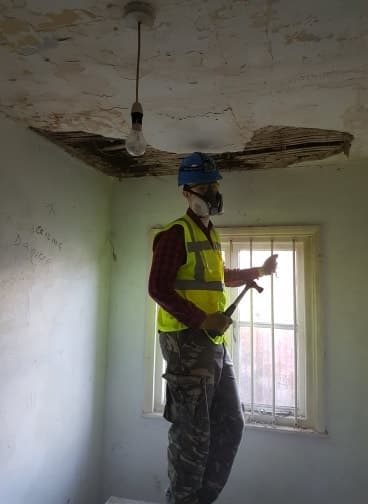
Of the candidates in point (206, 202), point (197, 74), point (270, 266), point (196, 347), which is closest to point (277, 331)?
point (270, 266)

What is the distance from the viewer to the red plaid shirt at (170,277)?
1298 mm

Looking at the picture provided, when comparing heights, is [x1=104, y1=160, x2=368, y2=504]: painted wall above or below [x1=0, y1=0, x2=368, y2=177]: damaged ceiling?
below

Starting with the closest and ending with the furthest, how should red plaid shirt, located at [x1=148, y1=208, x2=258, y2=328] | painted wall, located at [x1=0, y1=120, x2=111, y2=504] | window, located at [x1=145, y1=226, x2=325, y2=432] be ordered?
1. red plaid shirt, located at [x1=148, y1=208, x2=258, y2=328]
2. painted wall, located at [x1=0, y1=120, x2=111, y2=504]
3. window, located at [x1=145, y1=226, x2=325, y2=432]

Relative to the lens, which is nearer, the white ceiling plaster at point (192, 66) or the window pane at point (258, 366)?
the white ceiling plaster at point (192, 66)

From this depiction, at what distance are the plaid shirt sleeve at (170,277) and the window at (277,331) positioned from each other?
2.82 feet

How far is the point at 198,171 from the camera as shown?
4.92ft

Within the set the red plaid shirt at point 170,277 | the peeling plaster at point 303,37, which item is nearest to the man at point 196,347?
the red plaid shirt at point 170,277

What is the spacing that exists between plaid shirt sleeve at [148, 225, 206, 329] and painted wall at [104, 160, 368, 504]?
0.88 m

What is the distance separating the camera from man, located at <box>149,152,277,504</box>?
1352 millimetres

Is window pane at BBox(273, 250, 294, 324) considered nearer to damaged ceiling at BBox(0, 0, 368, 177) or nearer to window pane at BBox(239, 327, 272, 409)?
window pane at BBox(239, 327, 272, 409)

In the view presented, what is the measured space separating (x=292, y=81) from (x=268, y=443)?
1.81 m

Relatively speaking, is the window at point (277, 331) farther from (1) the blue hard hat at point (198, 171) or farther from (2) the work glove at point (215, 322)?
(2) the work glove at point (215, 322)

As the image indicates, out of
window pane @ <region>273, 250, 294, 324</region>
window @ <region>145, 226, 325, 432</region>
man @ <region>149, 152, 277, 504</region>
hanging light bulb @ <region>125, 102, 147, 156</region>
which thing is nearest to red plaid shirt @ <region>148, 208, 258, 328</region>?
man @ <region>149, 152, 277, 504</region>

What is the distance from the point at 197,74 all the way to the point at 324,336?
1.51 metres
